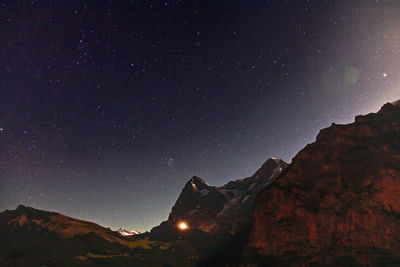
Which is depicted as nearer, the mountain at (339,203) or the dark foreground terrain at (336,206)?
the mountain at (339,203)

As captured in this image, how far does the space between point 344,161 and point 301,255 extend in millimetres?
63807

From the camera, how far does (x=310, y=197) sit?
5935 inches

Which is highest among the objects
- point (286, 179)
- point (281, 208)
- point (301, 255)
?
point (286, 179)

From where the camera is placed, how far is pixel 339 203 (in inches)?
5369

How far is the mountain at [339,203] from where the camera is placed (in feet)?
386

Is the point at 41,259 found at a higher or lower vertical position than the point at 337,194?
lower


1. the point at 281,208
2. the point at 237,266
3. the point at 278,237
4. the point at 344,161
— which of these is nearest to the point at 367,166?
the point at 344,161

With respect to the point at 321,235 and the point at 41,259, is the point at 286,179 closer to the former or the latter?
the point at 321,235

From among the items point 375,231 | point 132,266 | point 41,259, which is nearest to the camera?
point 375,231

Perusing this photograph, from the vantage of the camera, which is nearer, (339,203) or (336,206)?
(339,203)

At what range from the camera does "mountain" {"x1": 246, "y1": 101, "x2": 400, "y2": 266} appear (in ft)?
386

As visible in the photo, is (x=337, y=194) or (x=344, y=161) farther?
(x=344, y=161)

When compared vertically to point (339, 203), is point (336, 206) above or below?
below

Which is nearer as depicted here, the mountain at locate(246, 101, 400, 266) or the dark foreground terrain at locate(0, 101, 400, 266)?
the mountain at locate(246, 101, 400, 266)
